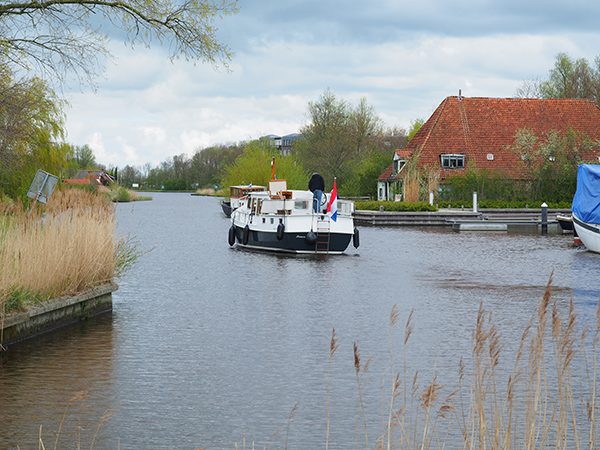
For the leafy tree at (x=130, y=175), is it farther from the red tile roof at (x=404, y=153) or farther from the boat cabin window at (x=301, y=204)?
the boat cabin window at (x=301, y=204)

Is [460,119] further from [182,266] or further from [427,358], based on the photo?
[427,358]

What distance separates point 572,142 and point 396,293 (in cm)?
4322

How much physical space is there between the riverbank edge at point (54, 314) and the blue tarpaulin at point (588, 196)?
74.6 feet

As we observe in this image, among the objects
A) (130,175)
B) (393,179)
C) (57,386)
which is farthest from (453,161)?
(130,175)

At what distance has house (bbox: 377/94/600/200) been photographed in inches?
2778

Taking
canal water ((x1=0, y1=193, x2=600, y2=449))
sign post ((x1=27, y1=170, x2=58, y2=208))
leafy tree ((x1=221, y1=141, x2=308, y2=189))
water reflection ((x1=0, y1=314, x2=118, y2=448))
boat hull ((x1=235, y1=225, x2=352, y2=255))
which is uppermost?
leafy tree ((x1=221, y1=141, x2=308, y2=189))

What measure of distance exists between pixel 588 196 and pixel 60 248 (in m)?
25.6

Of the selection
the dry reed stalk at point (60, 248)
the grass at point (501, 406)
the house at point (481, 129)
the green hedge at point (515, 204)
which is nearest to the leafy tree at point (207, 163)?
the house at point (481, 129)

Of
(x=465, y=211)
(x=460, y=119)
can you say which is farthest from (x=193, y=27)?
(x=460, y=119)

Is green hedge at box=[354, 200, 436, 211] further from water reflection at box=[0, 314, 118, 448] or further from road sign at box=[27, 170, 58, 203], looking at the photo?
water reflection at box=[0, 314, 118, 448]

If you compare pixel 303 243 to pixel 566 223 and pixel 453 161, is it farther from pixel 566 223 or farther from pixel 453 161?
pixel 453 161

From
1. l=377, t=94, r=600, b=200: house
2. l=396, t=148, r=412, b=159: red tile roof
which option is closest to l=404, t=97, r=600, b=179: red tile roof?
l=377, t=94, r=600, b=200: house

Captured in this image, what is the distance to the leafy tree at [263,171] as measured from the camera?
266ft

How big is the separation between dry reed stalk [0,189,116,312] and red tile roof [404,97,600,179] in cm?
5244
